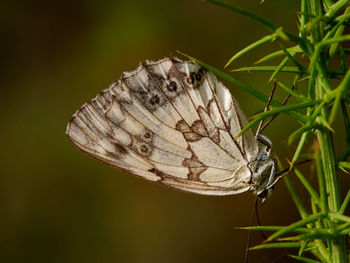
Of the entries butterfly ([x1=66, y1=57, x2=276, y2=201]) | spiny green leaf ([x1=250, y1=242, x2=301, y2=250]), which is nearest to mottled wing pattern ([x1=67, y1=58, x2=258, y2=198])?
butterfly ([x1=66, y1=57, x2=276, y2=201])

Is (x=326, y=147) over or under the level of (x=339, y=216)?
over

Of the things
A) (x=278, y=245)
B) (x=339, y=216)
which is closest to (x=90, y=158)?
(x=278, y=245)

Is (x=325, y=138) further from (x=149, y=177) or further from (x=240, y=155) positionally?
(x=149, y=177)

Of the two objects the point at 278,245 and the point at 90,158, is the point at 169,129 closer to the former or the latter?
the point at 278,245

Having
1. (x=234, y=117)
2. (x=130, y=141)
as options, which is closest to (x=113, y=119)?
(x=130, y=141)

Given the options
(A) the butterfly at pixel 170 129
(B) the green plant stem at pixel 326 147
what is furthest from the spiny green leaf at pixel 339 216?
(A) the butterfly at pixel 170 129

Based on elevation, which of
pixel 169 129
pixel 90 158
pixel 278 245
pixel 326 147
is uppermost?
pixel 90 158
